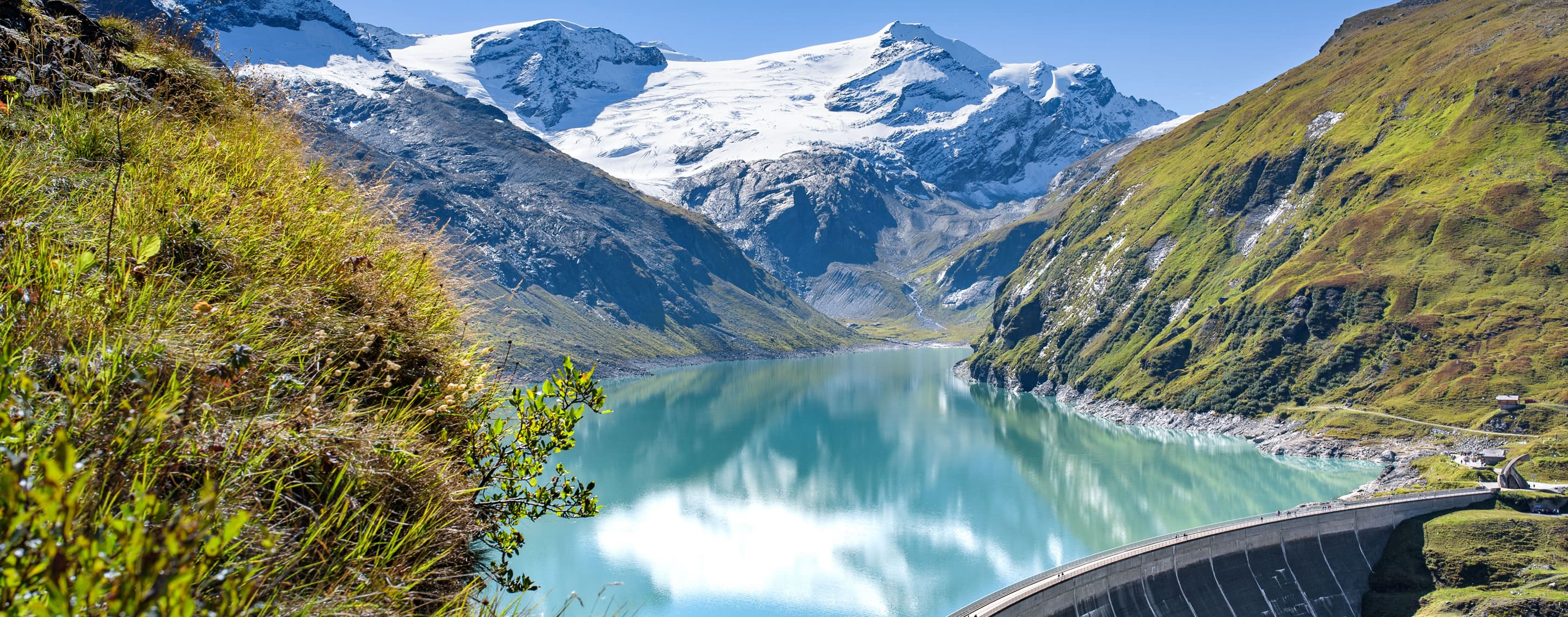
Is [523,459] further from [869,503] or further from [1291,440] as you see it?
[1291,440]

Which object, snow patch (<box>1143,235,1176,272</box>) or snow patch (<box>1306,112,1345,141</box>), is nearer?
snow patch (<box>1306,112,1345,141</box>)

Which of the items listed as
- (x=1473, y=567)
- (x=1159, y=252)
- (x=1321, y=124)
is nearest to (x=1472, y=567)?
(x=1473, y=567)

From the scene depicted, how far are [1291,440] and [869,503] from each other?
62328 millimetres

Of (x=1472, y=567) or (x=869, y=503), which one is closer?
(x=1472, y=567)

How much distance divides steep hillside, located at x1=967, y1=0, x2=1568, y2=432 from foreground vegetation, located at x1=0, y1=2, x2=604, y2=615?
120m

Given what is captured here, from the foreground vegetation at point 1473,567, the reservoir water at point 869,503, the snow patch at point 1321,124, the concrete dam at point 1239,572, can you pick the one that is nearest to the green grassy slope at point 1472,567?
the foreground vegetation at point 1473,567

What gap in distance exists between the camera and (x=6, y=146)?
5.43 m

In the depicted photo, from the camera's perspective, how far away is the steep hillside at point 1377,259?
110m

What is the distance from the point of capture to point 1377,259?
130 meters

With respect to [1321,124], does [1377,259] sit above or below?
below

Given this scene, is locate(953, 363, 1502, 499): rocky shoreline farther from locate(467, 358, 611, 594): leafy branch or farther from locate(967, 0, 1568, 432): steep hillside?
locate(467, 358, 611, 594): leafy branch

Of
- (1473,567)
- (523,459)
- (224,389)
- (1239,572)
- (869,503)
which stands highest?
(869,503)

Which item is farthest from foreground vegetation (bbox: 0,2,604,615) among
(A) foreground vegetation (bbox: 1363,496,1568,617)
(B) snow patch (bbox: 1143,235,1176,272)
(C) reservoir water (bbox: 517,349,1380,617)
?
(B) snow patch (bbox: 1143,235,1176,272)

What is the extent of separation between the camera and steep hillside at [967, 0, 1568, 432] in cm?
10950
